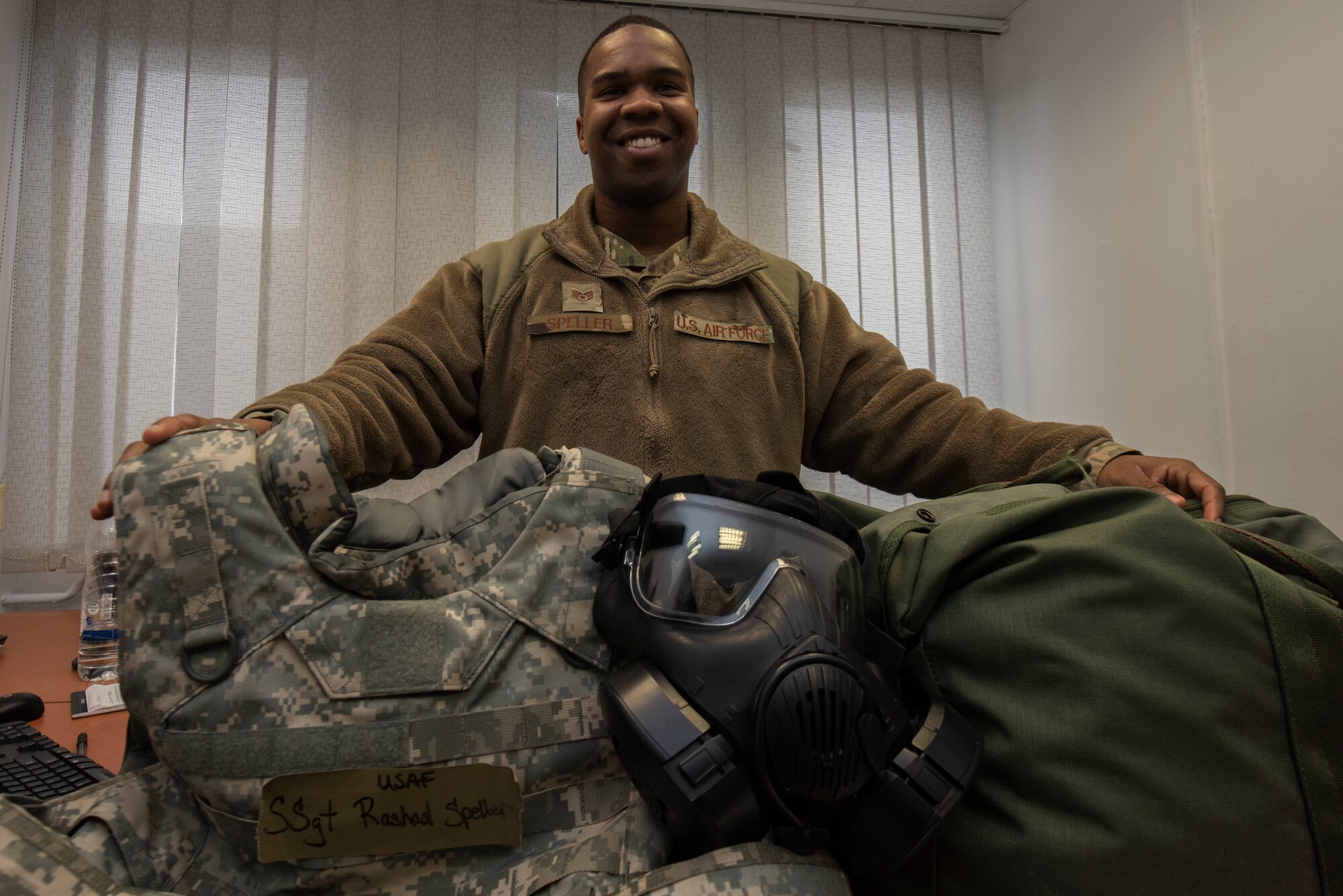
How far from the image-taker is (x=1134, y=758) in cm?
46

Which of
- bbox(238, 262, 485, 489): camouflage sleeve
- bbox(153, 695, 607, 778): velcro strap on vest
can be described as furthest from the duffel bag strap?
bbox(238, 262, 485, 489): camouflage sleeve

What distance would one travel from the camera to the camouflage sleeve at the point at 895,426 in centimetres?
94

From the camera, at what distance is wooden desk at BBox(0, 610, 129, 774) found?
2.86 feet

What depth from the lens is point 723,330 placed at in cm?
107

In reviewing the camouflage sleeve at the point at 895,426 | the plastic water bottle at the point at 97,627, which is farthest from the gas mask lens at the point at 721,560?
the plastic water bottle at the point at 97,627

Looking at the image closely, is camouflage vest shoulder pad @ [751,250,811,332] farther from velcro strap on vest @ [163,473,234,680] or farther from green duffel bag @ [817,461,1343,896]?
velcro strap on vest @ [163,473,234,680]

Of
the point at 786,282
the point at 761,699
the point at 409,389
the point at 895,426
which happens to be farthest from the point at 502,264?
the point at 761,699

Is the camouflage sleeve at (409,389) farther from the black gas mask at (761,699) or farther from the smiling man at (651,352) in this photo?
the black gas mask at (761,699)

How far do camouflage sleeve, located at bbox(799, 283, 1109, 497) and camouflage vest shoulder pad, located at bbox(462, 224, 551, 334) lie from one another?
16.0 inches

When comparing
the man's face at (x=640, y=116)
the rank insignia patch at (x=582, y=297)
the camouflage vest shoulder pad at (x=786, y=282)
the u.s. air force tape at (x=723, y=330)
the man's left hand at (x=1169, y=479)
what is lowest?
the man's left hand at (x=1169, y=479)

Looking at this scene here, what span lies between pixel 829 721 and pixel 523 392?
0.72 m

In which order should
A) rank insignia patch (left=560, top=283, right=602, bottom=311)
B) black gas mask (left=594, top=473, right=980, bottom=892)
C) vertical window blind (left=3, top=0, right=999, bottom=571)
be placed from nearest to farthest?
1. black gas mask (left=594, top=473, right=980, bottom=892)
2. rank insignia patch (left=560, top=283, right=602, bottom=311)
3. vertical window blind (left=3, top=0, right=999, bottom=571)

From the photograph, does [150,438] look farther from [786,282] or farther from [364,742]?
[786,282]

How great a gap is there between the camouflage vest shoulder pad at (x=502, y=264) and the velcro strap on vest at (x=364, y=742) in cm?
69
